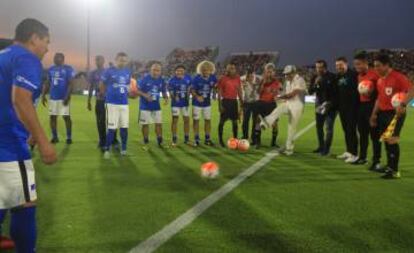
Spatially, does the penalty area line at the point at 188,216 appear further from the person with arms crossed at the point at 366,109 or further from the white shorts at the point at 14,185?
the person with arms crossed at the point at 366,109

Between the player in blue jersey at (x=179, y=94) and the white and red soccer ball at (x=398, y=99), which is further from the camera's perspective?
the player in blue jersey at (x=179, y=94)

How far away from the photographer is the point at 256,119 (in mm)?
11766

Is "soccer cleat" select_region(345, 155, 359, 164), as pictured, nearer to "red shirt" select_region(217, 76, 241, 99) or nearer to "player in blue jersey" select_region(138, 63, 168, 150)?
"red shirt" select_region(217, 76, 241, 99)

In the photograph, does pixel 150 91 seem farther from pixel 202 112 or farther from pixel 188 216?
pixel 188 216

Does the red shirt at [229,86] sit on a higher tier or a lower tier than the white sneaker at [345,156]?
higher

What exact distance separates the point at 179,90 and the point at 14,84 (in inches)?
342

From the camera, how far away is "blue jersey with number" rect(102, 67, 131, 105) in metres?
9.58

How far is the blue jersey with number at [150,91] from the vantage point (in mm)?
→ 11203

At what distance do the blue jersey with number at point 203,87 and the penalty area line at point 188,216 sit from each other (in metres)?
3.62

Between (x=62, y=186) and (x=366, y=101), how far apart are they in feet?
19.0

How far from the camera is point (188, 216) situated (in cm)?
532

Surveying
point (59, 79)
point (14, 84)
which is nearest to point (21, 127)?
point (14, 84)

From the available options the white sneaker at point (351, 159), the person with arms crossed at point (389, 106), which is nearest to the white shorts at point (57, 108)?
the white sneaker at point (351, 159)

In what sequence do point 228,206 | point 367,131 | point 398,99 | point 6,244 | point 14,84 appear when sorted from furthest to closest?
point 367,131
point 398,99
point 228,206
point 6,244
point 14,84
